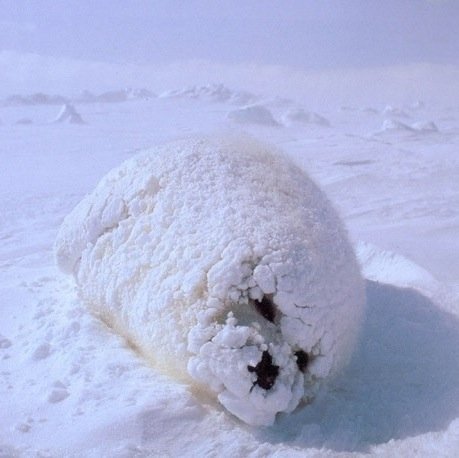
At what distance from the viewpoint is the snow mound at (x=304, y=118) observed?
641 inches

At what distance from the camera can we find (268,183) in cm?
249

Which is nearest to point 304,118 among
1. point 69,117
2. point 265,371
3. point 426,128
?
point 426,128

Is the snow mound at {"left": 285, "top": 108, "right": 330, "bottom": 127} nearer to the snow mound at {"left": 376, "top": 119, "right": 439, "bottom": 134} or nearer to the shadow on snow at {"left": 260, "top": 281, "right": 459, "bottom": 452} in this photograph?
the snow mound at {"left": 376, "top": 119, "right": 439, "bottom": 134}

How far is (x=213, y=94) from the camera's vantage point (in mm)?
25641

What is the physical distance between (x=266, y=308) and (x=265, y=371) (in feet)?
0.78

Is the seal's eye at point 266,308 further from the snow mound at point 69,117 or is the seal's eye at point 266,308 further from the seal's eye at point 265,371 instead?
the snow mound at point 69,117

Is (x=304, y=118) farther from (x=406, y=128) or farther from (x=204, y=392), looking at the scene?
(x=204, y=392)

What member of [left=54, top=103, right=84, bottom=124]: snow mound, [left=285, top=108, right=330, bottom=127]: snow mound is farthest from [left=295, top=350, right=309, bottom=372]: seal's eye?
[left=285, top=108, right=330, bottom=127]: snow mound

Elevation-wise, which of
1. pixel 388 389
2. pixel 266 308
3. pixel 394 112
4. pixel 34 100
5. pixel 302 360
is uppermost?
pixel 266 308

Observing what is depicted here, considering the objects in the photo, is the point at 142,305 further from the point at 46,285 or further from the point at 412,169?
the point at 412,169

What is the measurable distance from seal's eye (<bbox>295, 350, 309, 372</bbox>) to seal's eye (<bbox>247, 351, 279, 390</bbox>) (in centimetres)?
16

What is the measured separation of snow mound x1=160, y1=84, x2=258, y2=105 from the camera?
2498cm

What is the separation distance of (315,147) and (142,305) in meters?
8.67

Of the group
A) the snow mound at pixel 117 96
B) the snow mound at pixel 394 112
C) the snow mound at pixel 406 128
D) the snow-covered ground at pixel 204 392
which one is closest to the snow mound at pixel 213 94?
the snow mound at pixel 117 96
